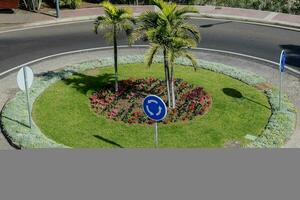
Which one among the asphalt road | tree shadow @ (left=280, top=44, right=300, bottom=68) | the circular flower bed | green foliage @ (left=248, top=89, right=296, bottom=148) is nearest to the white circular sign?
the circular flower bed

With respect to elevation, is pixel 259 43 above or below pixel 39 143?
above

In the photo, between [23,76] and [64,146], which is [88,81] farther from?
[64,146]

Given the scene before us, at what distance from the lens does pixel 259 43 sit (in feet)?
86.9

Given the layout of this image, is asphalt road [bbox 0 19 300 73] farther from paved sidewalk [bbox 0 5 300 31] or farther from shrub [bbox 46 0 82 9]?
shrub [bbox 46 0 82 9]

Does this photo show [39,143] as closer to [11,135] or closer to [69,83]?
[11,135]

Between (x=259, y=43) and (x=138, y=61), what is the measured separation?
662 centimetres

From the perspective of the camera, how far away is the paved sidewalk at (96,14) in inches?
1174

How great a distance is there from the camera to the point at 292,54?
24.9 meters

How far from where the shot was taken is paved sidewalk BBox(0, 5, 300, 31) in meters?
29.8

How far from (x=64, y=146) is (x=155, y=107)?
4034 millimetres

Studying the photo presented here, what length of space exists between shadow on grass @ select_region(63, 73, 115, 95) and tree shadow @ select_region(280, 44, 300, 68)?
27.2 ft

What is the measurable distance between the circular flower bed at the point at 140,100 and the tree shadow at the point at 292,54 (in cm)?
543

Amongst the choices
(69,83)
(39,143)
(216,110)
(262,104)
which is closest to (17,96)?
(69,83)

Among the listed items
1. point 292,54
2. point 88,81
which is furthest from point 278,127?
point 88,81
